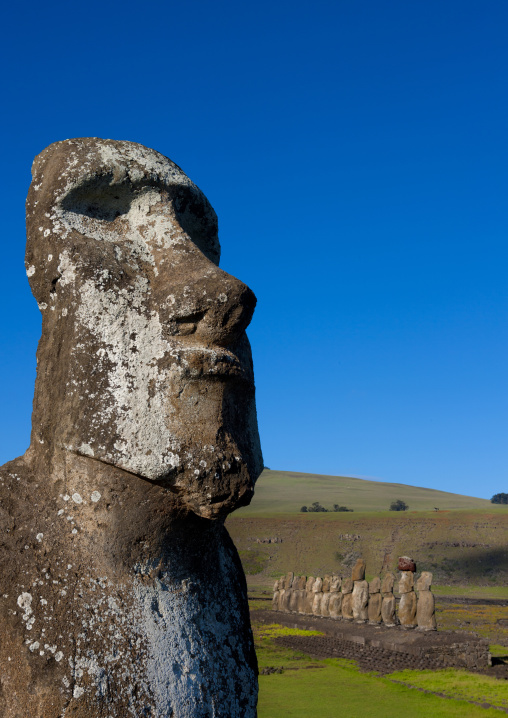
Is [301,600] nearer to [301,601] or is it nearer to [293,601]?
[301,601]

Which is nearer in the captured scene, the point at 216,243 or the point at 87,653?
the point at 87,653

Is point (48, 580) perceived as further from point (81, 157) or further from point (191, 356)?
point (81, 157)

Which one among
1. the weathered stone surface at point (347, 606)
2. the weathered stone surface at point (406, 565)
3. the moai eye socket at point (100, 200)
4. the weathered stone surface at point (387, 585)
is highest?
the moai eye socket at point (100, 200)

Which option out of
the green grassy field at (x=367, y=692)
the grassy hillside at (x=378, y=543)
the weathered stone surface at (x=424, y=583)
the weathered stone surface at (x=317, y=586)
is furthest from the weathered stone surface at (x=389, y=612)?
the grassy hillside at (x=378, y=543)

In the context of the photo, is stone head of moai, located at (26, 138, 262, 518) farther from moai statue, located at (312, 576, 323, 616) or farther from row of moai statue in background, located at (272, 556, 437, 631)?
moai statue, located at (312, 576, 323, 616)

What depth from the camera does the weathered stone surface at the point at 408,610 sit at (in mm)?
19562

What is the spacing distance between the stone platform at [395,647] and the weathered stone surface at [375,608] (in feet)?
2.42

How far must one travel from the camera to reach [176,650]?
8.35ft

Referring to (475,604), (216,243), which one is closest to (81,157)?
(216,243)

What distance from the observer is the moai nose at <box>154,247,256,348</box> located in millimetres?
2623

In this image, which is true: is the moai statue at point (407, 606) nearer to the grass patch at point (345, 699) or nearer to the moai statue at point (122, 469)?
the grass patch at point (345, 699)

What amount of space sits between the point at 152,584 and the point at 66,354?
35.1 inches

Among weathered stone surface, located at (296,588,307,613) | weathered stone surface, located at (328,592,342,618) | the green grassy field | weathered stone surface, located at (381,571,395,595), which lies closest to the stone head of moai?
the green grassy field

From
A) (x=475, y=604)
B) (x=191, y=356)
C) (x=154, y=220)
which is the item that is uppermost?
(x=154, y=220)
